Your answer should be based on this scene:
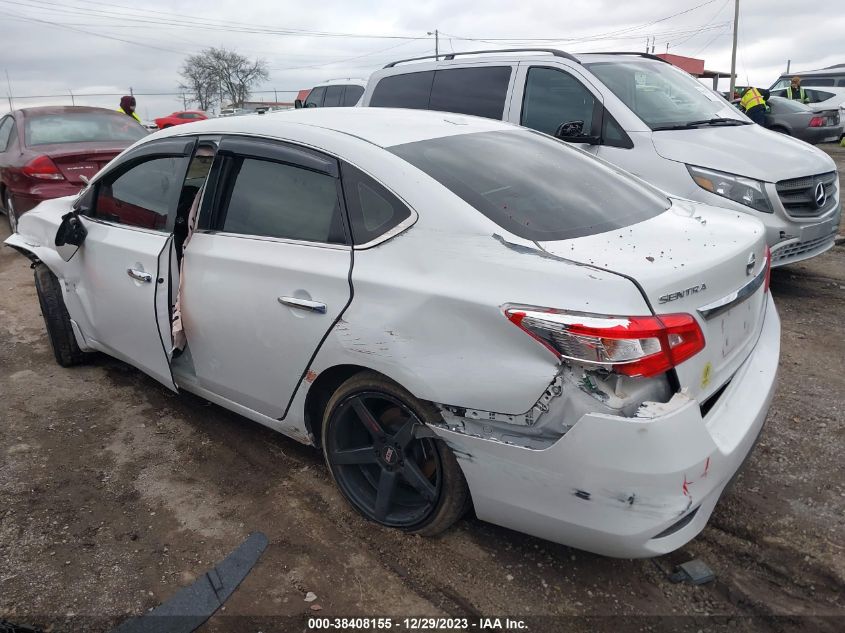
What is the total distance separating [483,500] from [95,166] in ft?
20.9

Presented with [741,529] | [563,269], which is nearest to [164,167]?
[563,269]

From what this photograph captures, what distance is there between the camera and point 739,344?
2.46m

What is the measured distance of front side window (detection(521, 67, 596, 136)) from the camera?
217 inches

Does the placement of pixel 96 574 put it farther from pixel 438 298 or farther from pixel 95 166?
pixel 95 166

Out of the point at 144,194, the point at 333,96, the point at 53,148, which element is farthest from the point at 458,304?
the point at 333,96

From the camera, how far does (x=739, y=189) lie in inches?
195

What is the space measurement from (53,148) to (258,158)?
5455 mm

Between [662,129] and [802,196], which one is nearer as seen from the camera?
[802,196]

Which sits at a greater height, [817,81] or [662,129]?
[662,129]

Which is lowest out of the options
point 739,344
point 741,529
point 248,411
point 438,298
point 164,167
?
point 741,529

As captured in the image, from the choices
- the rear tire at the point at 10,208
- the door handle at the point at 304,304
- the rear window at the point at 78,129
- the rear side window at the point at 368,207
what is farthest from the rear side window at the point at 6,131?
the rear side window at the point at 368,207

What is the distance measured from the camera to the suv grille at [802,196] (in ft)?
16.3

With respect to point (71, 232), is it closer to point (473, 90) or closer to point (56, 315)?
point (56, 315)

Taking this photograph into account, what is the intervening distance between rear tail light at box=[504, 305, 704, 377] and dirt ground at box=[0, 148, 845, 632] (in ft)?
3.08
